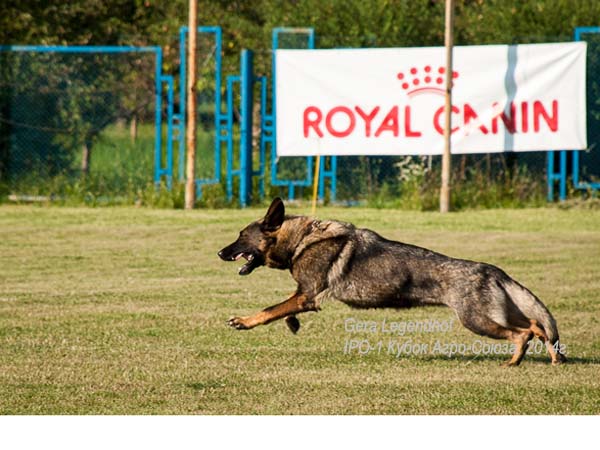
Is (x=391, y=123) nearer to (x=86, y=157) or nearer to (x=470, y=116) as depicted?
(x=470, y=116)

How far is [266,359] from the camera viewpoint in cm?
836

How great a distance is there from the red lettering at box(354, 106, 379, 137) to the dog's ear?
12.4 meters

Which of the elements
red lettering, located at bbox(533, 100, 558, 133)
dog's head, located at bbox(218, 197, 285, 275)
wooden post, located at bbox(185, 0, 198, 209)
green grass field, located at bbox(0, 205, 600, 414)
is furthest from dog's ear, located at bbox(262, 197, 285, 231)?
red lettering, located at bbox(533, 100, 558, 133)

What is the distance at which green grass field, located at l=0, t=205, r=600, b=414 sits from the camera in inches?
277

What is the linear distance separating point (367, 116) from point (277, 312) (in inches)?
500

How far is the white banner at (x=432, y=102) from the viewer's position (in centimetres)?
1942

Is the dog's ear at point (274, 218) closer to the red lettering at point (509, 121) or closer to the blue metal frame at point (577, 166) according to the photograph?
the red lettering at point (509, 121)

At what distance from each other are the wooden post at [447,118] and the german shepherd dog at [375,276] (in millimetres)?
11602

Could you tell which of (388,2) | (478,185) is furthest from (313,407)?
(388,2)

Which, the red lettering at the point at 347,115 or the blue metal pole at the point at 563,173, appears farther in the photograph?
the blue metal pole at the point at 563,173

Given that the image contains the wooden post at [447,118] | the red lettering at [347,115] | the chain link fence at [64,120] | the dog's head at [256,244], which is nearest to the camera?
the dog's head at [256,244]

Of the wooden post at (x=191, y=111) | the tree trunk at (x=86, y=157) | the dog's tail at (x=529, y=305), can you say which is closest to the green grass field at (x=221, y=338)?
the dog's tail at (x=529, y=305)

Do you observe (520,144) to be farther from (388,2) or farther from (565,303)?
(565,303)

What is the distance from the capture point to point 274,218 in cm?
715
